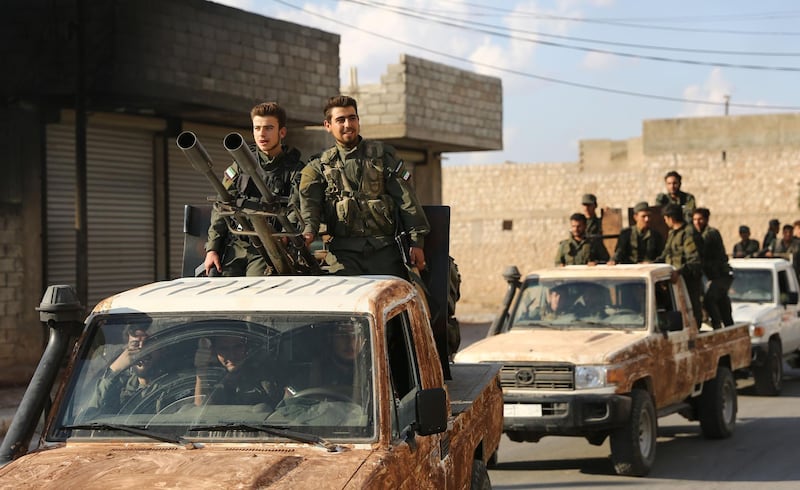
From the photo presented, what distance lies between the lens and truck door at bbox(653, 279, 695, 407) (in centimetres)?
1005

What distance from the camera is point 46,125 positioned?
49.9 feet

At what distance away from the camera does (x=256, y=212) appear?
19.3ft

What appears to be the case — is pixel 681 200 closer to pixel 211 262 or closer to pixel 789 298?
pixel 789 298

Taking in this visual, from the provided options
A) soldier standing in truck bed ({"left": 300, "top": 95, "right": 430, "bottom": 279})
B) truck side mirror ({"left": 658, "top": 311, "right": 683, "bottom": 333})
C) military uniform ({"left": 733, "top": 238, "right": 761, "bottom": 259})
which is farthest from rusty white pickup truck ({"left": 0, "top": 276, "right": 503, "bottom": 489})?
military uniform ({"left": 733, "top": 238, "right": 761, "bottom": 259})

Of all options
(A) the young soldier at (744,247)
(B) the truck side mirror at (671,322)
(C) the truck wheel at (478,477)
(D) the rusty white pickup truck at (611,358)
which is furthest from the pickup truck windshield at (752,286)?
(C) the truck wheel at (478,477)

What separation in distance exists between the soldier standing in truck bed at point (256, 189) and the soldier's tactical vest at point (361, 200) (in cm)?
22

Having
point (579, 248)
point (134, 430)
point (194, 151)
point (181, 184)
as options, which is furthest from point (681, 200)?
point (134, 430)

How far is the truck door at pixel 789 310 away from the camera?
50.9 feet

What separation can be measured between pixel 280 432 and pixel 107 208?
12464 millimetres

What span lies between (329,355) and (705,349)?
283 inches

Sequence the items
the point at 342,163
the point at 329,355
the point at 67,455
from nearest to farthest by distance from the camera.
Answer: the point at 67,455 < the point at 329,355 < the point at 342,163

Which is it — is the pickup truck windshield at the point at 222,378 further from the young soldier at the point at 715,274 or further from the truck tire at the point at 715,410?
the young soldier at the point at 715,274

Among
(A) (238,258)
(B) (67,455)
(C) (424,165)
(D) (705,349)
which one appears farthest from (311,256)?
(C) (424,165)

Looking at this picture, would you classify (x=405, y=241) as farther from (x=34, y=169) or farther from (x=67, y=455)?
(x=34, y=169)
